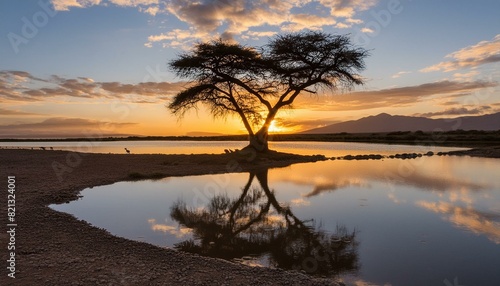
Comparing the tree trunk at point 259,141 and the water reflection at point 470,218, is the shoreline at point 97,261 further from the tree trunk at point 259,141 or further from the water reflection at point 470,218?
the tree trunk at point 259,141

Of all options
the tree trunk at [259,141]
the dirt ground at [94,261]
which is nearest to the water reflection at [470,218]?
the dirt ground at [94,261]

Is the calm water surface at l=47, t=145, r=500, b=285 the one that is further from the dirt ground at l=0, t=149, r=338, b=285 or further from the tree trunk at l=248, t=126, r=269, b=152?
the tree trunk at l=248, t=126, r=269, b=152

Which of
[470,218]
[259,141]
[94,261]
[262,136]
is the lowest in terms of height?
[94,261]

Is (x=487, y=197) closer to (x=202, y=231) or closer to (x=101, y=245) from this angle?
(x=202, y=231)

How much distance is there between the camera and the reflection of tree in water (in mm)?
6258

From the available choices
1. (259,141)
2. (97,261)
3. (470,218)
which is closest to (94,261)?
(97,261)

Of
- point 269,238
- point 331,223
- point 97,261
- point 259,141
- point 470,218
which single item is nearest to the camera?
point 97,261

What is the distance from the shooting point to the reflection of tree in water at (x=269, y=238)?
20.5ft

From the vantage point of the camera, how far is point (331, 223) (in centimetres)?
877

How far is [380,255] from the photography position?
6488mm

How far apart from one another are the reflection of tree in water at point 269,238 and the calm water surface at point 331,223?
0.07 ft

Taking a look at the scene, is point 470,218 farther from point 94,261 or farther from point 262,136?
point 262,136

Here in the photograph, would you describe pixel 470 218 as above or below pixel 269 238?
above

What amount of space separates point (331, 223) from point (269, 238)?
1974mm
